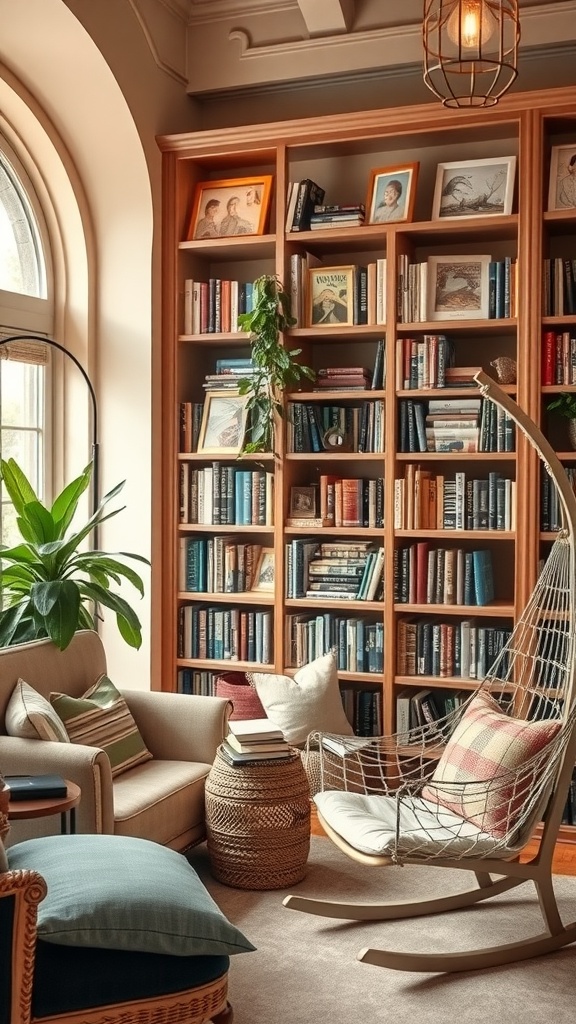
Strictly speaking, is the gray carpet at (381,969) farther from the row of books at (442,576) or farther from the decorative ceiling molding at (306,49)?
the decorative ceiling molding at (306,49)

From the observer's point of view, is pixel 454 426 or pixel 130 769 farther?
pixel 454 426

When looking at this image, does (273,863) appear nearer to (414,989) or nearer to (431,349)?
(414,989)

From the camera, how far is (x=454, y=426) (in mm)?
4480

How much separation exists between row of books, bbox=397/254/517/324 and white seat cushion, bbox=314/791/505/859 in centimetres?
202

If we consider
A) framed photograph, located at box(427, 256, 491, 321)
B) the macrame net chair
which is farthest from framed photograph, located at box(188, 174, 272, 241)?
the macrame net chair

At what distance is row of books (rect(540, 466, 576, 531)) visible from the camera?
14.1 ft

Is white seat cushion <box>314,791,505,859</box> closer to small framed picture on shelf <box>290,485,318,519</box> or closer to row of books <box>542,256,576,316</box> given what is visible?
small framed picture on shelf <box>290,485,318,519</box>

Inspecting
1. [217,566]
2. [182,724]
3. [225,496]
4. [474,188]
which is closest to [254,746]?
[182,724]

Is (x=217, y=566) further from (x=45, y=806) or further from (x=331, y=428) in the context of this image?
(x=45, y=806)

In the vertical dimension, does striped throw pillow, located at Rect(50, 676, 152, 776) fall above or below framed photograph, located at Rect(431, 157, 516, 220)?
below

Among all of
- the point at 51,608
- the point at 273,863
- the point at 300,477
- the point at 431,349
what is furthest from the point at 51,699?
the point at 431,349

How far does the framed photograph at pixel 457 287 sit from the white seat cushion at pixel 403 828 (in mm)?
2027

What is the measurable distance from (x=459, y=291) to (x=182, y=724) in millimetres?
2058

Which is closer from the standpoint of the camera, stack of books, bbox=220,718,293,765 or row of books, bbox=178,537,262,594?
stack of books, bbox=220,718,293,765
